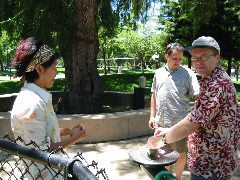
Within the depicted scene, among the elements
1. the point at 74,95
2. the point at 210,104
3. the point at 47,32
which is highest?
the point at 47,32

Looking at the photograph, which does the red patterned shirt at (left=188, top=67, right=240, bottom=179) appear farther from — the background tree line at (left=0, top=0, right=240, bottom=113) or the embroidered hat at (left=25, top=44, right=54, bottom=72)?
the background tree line at (left=0, top=0, right=240, bottom=113)

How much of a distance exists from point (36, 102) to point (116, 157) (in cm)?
392

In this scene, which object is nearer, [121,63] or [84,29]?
[84,29]

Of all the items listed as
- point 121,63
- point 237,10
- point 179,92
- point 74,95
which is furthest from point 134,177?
point 121,63

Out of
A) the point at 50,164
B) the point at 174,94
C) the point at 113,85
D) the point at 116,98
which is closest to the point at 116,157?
the point at 174,94

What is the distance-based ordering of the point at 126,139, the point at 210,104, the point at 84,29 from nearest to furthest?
the point at 210,104 < the point at 126,139 < the point at 84,29

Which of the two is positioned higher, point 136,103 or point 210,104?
point 210,104

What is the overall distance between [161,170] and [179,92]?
8.82 feet

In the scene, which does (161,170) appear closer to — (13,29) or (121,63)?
(13,29)

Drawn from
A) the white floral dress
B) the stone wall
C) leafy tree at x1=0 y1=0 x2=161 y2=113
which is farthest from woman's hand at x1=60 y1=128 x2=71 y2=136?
the stone wall

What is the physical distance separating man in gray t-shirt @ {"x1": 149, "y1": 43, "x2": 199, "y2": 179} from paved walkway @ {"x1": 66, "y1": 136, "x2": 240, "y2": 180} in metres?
0.90

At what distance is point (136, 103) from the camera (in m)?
9.27

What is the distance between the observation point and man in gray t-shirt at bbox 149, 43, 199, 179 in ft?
13.7

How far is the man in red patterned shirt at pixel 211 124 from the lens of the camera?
7.45 ft
